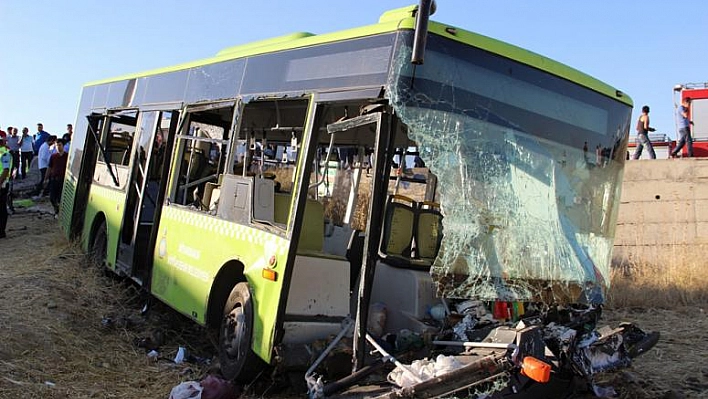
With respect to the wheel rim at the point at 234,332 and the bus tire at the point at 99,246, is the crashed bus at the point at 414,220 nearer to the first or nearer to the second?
the wheel rim at the point at 234,332

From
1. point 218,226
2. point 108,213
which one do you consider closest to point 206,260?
point 218,226

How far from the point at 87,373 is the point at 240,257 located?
1721mm

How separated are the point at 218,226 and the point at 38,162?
1478cm

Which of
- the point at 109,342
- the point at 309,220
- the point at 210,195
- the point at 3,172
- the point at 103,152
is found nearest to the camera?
the point at 309,220

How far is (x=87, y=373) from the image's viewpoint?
5785mm

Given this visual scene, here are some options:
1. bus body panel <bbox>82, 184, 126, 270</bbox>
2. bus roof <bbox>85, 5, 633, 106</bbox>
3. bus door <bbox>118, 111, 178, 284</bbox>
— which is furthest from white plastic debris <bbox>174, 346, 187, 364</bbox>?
bus roof <bbox>85, 5, 633, 106</bbox>

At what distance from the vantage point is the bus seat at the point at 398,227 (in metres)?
5.96

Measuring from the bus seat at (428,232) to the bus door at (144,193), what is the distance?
3.07 meters

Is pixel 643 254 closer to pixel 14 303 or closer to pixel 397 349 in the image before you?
pixel 397 349

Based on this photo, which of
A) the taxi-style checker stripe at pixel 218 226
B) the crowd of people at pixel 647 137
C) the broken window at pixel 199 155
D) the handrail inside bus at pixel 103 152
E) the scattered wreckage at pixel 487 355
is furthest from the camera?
the crowd of people at pixel 647 137

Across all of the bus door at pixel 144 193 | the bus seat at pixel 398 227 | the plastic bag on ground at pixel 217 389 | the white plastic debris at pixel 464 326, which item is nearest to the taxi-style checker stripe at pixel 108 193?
the bus door at pixel 144 193

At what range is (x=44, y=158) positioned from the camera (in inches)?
704

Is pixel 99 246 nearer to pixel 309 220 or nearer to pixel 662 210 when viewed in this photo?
pixel 309 220

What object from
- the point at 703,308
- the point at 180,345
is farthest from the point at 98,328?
the point at 703,308
